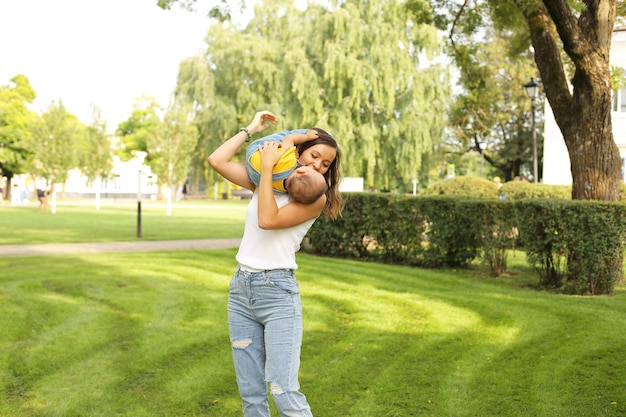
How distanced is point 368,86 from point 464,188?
1625 cm

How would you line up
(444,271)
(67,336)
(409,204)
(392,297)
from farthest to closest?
(409,204), (444,271), (392,297), (67,336)

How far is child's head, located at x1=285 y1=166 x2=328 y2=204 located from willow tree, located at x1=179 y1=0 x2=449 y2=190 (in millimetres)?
30928

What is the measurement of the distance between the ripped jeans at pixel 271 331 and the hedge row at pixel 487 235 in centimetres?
700

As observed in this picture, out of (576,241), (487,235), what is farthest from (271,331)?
(487,235)

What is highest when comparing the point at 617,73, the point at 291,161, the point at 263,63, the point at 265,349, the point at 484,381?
the point at 263,63

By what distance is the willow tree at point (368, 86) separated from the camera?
3384 cm

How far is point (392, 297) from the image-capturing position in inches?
355

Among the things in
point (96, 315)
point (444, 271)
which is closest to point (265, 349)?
point (96, 315)

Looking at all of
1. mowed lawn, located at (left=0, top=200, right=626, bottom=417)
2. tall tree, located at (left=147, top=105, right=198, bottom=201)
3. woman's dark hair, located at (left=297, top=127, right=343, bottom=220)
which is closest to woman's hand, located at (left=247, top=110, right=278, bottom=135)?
woman's dark hair, located at (left=297, top=127, right=343, bottom=220)

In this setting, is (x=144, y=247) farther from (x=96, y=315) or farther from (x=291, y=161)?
(x=291, y=161)

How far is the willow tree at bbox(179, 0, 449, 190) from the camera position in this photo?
111ft

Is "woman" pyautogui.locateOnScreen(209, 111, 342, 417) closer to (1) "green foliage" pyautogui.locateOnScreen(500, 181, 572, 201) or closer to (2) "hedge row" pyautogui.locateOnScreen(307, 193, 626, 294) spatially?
(2) "hedge row" pyautogui.locateOnScreen(307, 193, 626, 294)

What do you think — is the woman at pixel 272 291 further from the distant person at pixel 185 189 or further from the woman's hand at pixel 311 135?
the distant person at pixel 185 189

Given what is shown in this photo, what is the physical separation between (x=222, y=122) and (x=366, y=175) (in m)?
9.82
